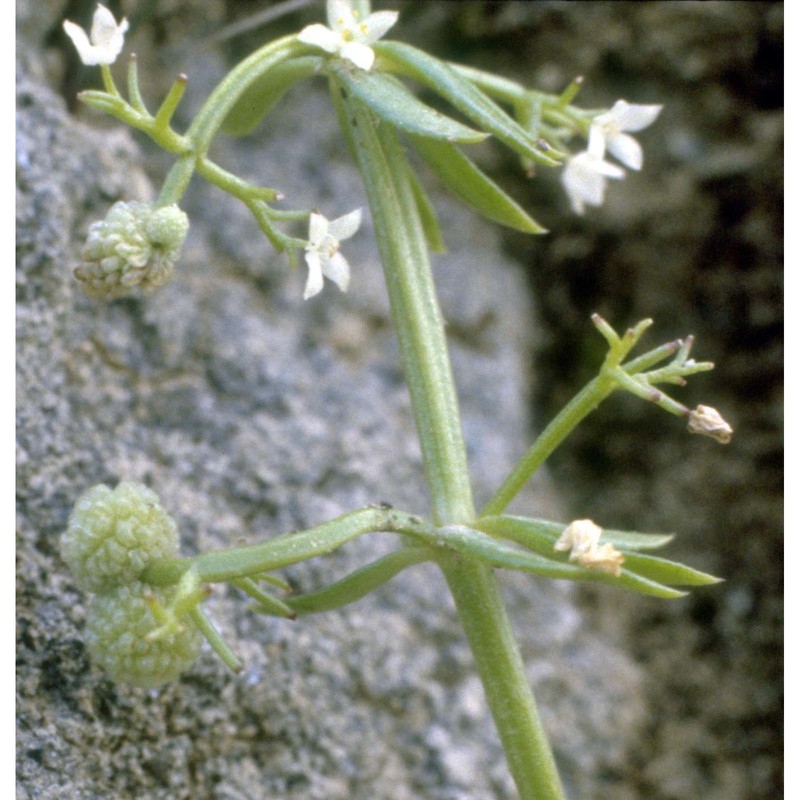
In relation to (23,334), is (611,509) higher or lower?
higher

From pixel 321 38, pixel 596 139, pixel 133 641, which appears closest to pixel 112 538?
pixel 133 641

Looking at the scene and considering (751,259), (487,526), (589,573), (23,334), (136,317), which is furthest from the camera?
(751,259)

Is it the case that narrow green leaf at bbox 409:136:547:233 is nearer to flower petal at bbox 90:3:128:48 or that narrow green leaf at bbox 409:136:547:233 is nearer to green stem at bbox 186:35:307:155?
green stem at bbox 186:35:307:155

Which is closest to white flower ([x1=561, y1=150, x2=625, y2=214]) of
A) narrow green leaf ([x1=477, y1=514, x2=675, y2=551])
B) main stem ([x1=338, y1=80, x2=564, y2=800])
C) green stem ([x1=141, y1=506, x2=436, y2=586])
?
main stem ([x1=338, y1=80, x2=564, y2=800])

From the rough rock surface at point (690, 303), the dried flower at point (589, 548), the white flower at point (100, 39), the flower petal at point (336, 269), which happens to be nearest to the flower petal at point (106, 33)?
the white flower at point (100, 39)

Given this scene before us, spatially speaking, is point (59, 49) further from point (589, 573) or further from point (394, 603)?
point (589, 573)
